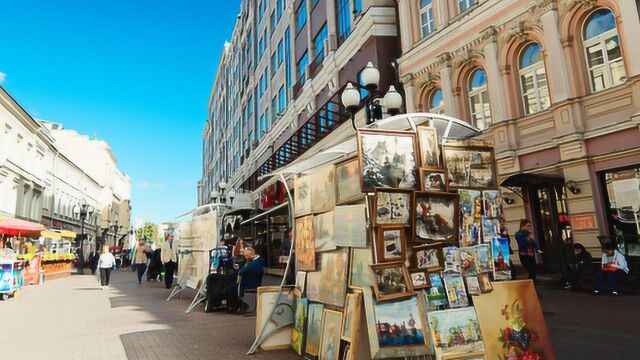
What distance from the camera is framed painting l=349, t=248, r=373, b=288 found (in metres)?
4.64

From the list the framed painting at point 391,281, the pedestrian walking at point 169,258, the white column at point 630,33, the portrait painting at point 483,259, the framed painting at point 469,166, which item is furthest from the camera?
the pedestrian walking at point 169,258

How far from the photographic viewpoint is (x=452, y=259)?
4.78 metres

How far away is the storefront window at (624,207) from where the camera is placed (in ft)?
35.8

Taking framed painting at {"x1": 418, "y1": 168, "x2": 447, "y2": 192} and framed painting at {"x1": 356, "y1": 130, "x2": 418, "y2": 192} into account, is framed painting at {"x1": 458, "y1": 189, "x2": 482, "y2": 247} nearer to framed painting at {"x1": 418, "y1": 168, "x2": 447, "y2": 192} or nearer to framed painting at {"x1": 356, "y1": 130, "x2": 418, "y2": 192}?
framed painting at {"x1": 418, "y1": 168, "x2": 447, "y2": 192}

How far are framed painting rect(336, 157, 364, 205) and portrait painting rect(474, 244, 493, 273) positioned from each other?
150 centimetres

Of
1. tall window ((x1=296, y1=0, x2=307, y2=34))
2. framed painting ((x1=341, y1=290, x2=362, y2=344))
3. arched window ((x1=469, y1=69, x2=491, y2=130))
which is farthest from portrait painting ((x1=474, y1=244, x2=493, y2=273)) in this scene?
Answer: tall window ((x1=296, y1=0, x2=307, y2=34))

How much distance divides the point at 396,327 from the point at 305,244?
1911 millimetres

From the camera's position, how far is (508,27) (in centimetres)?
1397

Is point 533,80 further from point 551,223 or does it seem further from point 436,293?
point 436,293

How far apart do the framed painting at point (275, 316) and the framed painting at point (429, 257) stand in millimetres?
2402

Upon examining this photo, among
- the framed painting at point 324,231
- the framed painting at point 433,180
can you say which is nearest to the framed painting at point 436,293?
the framed painting at point 433,180

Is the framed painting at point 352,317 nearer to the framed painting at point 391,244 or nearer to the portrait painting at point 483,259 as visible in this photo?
the framed painting at point 391,244

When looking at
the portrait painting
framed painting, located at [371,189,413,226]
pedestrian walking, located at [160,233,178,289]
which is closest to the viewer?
framed painting, located at [371,189,413,226]

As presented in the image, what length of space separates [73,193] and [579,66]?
51289 mm
